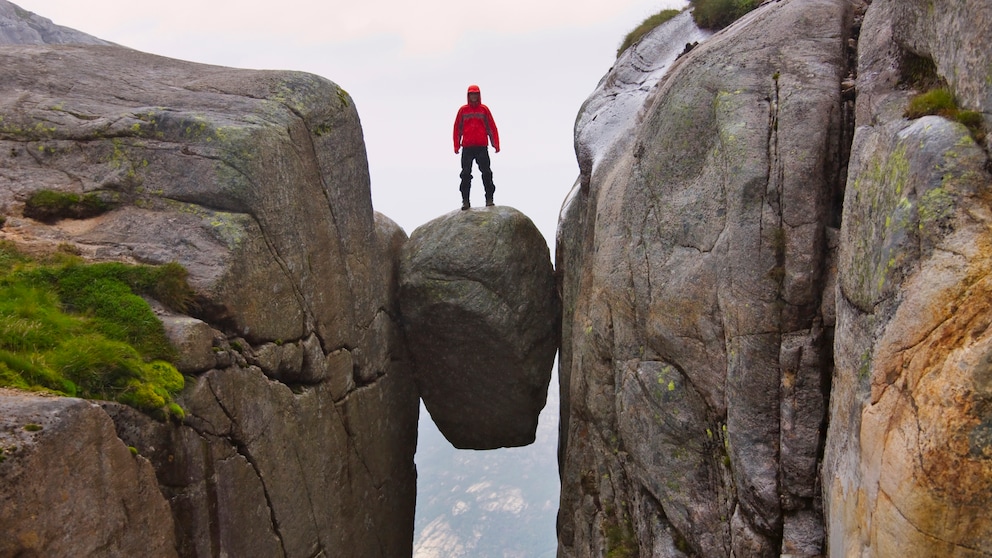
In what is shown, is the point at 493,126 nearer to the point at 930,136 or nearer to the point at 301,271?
the point at 301,271

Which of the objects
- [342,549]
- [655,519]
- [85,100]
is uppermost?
[85,100]

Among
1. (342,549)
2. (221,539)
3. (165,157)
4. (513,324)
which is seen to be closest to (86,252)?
(165,157)

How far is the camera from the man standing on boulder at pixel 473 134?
73.4 ft

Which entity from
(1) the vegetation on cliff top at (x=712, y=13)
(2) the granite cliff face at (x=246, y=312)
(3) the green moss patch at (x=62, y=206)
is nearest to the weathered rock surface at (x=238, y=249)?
(2) the granite cliff face at (x=246, y=312)

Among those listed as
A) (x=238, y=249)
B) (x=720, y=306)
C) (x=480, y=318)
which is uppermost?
(x=238, y=249)

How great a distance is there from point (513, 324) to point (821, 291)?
1071cm

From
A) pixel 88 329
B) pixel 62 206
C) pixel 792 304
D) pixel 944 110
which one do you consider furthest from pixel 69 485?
pixel 944 110

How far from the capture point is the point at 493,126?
2258 cm

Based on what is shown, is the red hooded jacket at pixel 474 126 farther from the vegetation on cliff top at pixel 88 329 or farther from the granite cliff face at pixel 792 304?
the vegetation on cliff top at pixel 88 329

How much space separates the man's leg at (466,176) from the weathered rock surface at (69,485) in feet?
44.1

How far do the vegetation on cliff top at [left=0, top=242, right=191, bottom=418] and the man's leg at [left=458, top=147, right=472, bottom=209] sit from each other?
10.6 meters

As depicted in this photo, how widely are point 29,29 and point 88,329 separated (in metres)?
60.7

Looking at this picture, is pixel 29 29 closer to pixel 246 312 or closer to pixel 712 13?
pixel 246 312

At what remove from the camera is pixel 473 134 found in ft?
73.4
